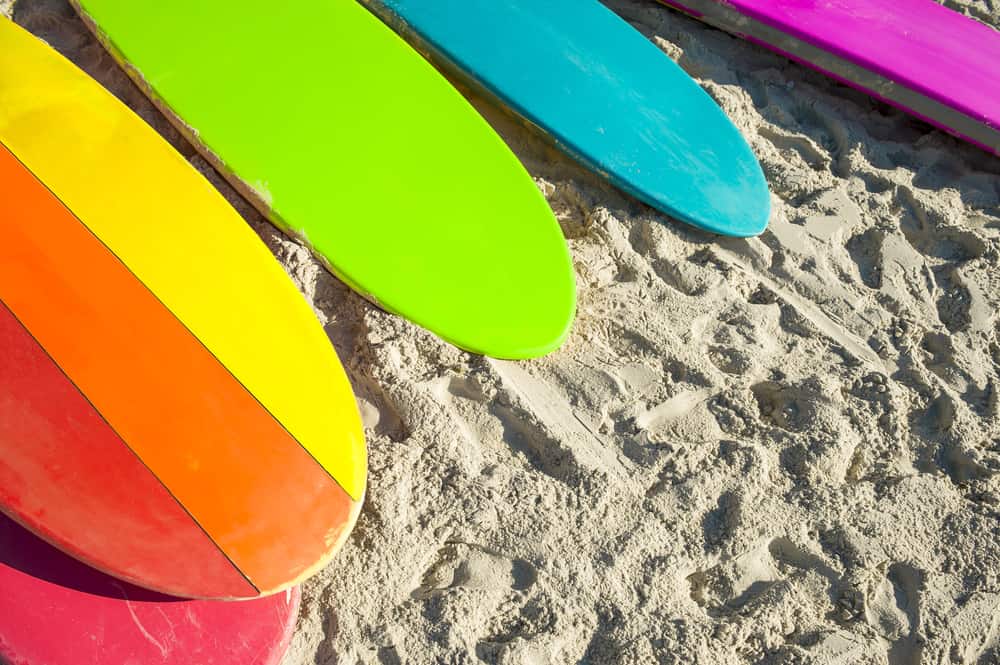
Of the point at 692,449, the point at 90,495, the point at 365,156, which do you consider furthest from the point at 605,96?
the point at 90,495

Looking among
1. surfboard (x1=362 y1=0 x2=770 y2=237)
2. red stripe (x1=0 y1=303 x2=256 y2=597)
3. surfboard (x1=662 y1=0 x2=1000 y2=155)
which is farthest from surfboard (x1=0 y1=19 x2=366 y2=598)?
surfboard (x1=662 y1=0 x2=1000 y2=155)

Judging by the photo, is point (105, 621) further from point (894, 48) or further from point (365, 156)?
point (894, 48)

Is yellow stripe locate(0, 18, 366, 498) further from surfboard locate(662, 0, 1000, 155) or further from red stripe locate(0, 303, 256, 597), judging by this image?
surfboard locate(662, 0, 1000, 155)

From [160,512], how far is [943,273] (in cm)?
172

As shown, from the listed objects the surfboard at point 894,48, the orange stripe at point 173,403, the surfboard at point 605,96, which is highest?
the orange stripe at point 173,403

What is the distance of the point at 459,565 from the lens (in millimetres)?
1539

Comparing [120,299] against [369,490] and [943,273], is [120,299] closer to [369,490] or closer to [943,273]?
[369,490]

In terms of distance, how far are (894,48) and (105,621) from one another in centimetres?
222

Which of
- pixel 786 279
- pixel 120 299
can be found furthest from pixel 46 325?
pixel 786 279

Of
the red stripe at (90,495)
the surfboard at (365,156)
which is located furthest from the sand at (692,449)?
the red stripe at (90,495)

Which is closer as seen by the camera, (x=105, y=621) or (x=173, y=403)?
(x=105, y=621)

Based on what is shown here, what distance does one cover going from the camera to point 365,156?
6.34ft

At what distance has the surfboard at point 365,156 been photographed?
181cm

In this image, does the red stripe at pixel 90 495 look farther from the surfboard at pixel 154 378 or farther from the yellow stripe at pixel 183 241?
the yellow stripe at pixel 183 241
